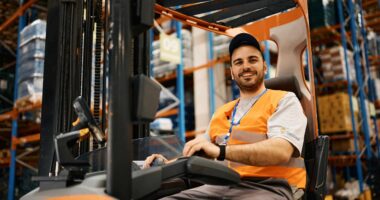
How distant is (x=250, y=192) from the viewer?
205 centimetres

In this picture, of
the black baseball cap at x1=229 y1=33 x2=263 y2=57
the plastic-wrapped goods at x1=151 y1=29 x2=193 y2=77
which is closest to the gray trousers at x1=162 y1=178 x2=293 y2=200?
the black baseball cap at x1=229 y1=33 x2=263 y2=57

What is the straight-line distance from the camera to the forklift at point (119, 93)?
1.39 meters

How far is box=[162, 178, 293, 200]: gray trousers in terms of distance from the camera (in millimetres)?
1994

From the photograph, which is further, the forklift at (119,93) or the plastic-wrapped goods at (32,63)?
the plastic-wrapped goods at (32,63)

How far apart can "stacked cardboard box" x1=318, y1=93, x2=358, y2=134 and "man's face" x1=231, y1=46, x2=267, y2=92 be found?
20.4 ft

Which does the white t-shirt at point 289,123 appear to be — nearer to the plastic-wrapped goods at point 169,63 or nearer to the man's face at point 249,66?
the man's face at point 249,66

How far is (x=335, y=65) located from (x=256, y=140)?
272 inches

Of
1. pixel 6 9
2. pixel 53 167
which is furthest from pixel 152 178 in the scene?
pixel 6 9

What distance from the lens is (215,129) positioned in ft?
8.13

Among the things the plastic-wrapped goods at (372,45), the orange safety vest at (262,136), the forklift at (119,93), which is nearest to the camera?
the forklift at (119,93)

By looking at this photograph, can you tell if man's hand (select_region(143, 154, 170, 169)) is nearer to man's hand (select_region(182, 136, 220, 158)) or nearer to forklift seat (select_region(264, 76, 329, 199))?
man's hand (select_region(182, 136, 220, 158))

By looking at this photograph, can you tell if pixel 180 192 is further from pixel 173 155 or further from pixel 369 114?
pixel 369 114

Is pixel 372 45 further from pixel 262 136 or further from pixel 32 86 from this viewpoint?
pixel 262 136

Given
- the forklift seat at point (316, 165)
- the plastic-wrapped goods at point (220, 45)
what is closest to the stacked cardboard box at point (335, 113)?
the plastic-wrapped goods at point (220, 45)
